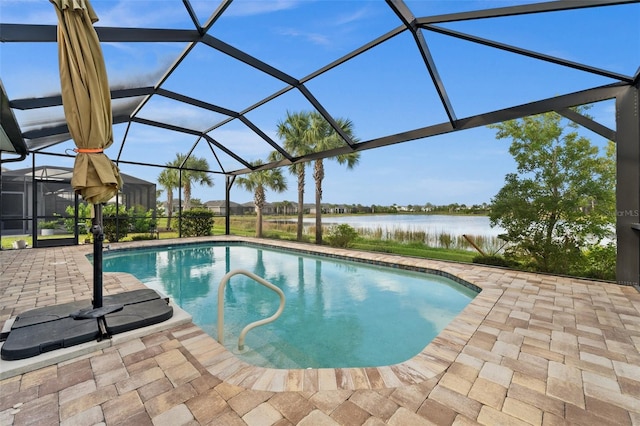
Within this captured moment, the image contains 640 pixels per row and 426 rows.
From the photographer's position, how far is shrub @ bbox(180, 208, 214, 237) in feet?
43.7

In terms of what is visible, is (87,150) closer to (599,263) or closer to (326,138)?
(599,263)

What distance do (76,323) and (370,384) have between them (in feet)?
9.66

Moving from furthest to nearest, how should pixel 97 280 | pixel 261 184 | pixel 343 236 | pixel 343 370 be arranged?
pixel 261 184
pixel 343 236
pixel 97 280
pixel 343 370

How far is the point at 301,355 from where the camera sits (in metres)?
3.34

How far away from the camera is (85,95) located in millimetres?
2334

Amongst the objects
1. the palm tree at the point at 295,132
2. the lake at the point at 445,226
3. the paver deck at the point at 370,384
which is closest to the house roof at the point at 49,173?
the palm tree at the point at 295,132

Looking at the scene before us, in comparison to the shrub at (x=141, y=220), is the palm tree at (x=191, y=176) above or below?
above

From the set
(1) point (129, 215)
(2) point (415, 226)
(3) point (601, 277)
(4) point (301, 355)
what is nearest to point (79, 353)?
(4) point (301, 355)

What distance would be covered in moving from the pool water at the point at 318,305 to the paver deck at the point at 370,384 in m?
0.87

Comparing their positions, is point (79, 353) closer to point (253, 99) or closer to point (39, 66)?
point (39, 66)

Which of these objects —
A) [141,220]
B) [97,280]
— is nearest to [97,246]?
[97,280]

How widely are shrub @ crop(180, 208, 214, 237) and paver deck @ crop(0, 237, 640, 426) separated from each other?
10416 mm

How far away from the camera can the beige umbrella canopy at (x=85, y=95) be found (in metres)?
2.26

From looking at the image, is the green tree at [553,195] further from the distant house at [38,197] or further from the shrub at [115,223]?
the distant house at [38,197]
